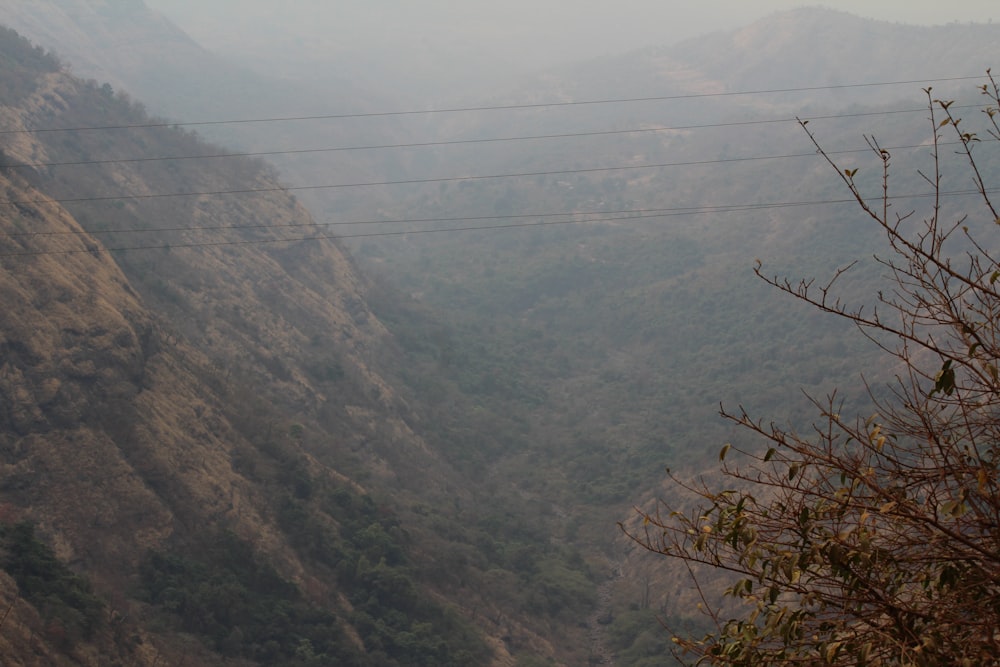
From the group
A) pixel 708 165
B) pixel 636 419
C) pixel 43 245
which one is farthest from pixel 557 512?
pixel 708 165

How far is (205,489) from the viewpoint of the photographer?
2283cm

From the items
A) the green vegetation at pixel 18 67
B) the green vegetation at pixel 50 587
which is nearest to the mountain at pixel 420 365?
the green vegetation at pixel 50 587

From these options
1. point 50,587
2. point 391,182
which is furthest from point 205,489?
point 391,182

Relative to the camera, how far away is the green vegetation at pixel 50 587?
50.3ft

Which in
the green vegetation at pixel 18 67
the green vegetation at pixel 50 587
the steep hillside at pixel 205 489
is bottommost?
the green vegetation at pixel 50 587

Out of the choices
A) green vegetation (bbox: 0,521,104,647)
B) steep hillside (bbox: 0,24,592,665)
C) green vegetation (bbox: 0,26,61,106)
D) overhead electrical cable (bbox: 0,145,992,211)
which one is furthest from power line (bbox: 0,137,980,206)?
green vegetation (bbox: 0,521,104,647)

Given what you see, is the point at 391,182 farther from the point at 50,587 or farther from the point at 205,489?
the point at 50,587

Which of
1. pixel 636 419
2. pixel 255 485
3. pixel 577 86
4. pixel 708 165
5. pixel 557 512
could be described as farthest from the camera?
pixel 577 86

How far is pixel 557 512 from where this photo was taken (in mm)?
36156

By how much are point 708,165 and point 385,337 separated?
162 ft

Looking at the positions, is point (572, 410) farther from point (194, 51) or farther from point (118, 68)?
point (194, 51)

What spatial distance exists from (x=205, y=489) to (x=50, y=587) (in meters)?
6.88

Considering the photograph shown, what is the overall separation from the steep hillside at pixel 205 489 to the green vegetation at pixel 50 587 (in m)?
0.04

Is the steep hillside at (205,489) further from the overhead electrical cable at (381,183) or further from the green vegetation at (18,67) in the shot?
the green vegetation at (18,67)
